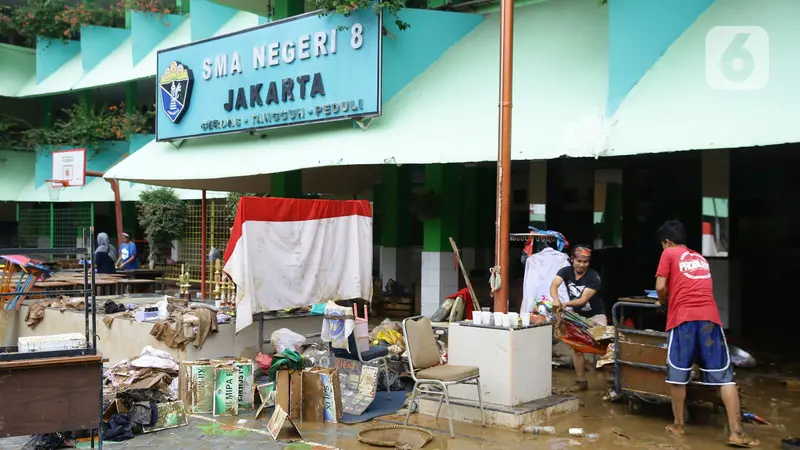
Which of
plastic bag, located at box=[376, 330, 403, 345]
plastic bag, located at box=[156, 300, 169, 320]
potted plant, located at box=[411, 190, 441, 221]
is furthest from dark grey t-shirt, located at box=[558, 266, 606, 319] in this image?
plastic bag, located at box=[156, 300, 169, 320]

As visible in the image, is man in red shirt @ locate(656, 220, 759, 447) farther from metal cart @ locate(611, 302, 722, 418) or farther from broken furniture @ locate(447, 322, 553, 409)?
broken furniture @ locate(447, 322, 553, 409)

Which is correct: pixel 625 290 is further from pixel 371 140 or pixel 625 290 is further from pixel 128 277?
pixel 128 277

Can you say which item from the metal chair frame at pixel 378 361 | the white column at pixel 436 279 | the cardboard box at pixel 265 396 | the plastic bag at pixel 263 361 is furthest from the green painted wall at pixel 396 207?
the cardboard box at pixel 265 396

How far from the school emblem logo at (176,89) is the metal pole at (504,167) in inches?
318

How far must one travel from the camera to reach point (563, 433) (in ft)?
22.9


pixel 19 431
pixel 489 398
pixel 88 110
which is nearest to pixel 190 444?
pixel 19 431

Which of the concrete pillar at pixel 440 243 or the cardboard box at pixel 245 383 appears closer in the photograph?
the cardboard box at pixel 245 383

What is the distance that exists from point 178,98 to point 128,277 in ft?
16.4

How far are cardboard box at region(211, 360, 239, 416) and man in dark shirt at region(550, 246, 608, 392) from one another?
3.82 metres

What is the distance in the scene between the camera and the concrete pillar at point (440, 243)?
40.2 ft

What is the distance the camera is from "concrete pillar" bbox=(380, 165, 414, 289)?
16141mm

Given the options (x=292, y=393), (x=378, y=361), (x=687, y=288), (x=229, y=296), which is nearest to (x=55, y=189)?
(x=229, y=296)

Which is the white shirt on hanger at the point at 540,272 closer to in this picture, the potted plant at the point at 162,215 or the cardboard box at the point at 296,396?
the cardboard box at the point at 296,396

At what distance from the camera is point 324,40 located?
38.2 ft
